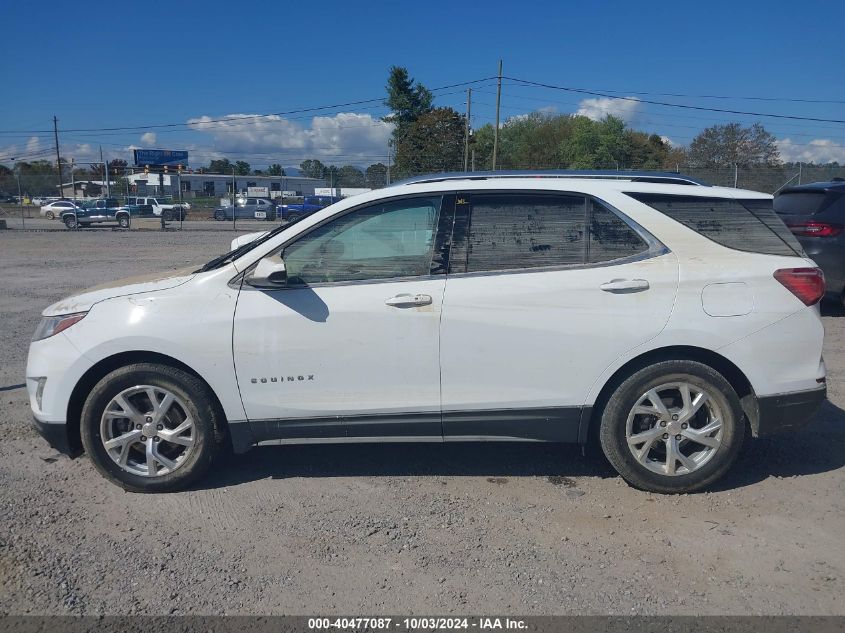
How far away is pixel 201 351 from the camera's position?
13.3 feet

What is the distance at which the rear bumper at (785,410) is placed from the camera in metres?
4.12

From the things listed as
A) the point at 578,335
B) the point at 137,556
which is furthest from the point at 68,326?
the point at 578,335

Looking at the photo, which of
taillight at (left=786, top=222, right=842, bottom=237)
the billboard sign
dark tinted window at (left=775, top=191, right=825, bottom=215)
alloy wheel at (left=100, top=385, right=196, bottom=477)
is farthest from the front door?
the billboard sign

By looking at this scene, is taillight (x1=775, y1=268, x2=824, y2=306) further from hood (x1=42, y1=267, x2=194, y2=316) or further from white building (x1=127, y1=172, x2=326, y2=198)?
white building (x1=127, y1=172, x2=326, y2=198)

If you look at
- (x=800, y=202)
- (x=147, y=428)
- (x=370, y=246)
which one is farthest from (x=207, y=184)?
(x=370, y=246)

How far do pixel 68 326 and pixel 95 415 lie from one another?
1.84ft

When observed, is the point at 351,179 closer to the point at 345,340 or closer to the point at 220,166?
the point at 345,340

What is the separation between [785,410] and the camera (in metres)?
4.13

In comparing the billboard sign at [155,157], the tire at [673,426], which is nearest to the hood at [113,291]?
the tire at [673,426]

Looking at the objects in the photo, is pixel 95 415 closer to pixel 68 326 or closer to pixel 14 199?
pixel 68 326

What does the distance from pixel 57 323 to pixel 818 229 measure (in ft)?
28.4

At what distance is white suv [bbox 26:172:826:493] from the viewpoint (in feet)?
13.2

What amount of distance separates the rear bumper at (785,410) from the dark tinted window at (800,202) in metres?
5.81

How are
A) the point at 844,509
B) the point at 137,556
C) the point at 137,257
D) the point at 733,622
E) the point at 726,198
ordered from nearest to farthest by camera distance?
the point at 733,622, the point at 137,556, the point at 844,509, the point at 726,198, the point at 137,257
